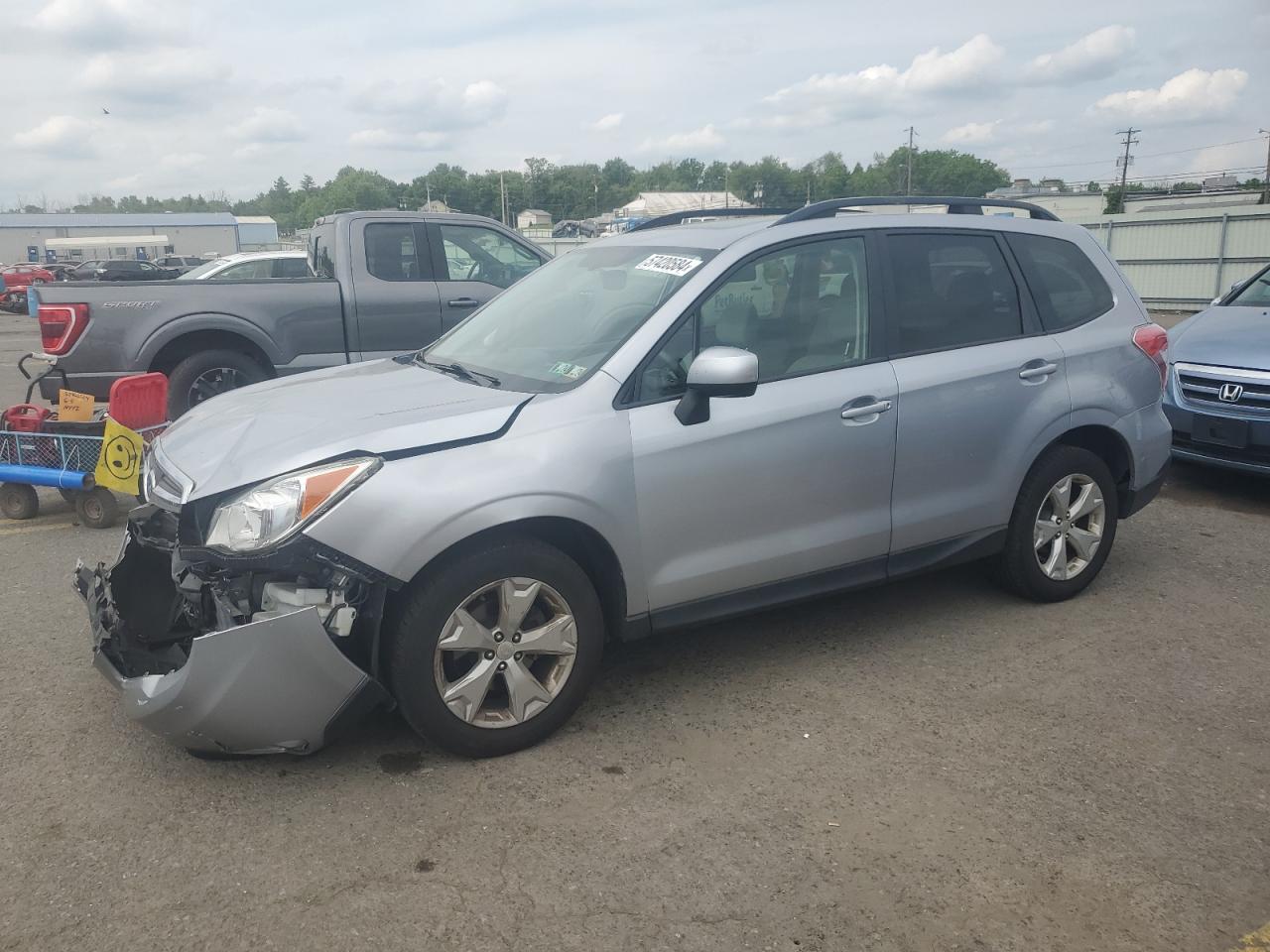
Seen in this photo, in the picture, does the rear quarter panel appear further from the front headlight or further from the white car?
the white car

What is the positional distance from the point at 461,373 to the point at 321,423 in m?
0.79

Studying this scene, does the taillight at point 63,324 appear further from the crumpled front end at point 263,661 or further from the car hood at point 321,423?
the crumpled front end at point 263,661

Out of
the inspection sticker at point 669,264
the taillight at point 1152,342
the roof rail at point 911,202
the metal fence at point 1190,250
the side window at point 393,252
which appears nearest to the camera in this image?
the inspection sticker at point 669,264

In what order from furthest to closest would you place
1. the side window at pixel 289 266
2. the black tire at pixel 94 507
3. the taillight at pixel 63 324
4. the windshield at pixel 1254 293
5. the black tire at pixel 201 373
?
1. the side window at pixel 289 266
2. the windshield at pixel 1254 293
3. the black tire at pixel 201 373
4. the taillight at pixel 63 324
5. the black tire at pixel 94 507

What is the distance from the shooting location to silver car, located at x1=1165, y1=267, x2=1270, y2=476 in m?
6.37

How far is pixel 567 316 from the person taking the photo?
14.0ft

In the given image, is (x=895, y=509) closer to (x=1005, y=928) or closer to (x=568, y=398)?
(x=568, y=398)

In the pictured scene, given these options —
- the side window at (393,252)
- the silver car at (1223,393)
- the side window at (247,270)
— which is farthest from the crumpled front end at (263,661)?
the side window at (247,270)

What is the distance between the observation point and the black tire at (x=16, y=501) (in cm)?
657

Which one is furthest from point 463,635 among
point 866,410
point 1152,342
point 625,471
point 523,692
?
point 1152,342

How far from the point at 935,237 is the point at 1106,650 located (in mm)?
1941

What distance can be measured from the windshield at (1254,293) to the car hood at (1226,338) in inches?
8.5

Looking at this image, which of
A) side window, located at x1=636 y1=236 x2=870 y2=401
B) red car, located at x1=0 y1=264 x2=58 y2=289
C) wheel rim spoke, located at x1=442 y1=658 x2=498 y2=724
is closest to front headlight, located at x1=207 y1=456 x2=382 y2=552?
wheel rim spoke, located at x1=442 y1=658 x2=498 y2=724

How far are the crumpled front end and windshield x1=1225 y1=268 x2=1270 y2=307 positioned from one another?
24.0 feet
